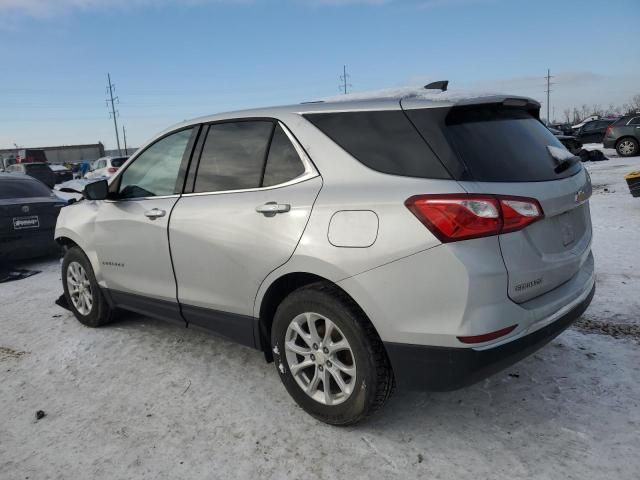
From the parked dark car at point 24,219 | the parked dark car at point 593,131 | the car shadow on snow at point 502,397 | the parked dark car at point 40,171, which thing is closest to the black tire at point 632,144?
the parked dark car at point 593,131

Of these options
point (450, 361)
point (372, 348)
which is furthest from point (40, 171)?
point (450, 361)

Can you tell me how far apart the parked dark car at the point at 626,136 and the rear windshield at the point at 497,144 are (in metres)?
19.5

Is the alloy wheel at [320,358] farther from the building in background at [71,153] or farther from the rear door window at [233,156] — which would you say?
the building in background at [71,153]

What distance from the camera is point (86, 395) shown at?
329 cm

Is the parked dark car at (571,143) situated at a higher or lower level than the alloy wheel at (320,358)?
higher

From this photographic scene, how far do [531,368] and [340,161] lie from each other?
1873 mm

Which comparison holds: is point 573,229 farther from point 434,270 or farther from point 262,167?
point 262,167

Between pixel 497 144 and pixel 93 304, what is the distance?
3580 mm

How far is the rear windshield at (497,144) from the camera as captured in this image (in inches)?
92.7

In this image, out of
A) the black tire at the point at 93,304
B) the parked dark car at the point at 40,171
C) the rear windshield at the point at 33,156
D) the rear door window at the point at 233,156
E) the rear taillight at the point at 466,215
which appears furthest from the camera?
the rear windshield at the point at 33,156

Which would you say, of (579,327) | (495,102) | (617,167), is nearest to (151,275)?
(495,102)

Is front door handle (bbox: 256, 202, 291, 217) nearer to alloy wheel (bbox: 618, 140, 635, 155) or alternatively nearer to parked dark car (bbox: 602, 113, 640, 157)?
parked dark car (bbox: 602, 113, 640, 157)

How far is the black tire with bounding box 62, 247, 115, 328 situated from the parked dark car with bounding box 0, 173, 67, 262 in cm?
296

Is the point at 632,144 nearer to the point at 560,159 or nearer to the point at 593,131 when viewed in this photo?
the point at 593,131
